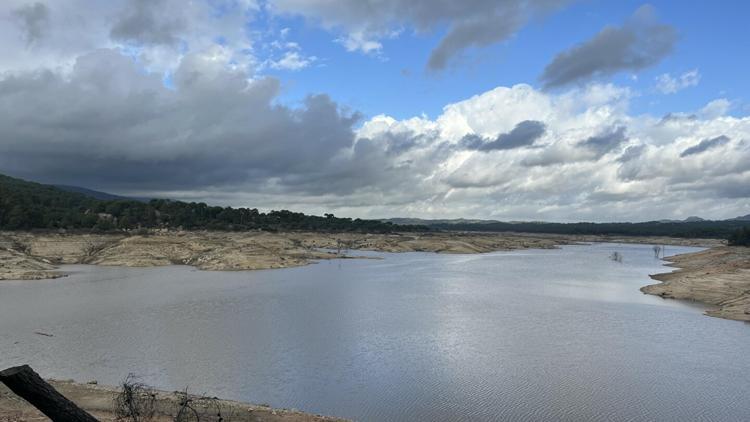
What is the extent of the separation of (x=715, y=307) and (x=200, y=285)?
50.1 metres

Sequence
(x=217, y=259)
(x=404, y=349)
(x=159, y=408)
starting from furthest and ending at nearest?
(x=217, y=259)
(x=404, y=349)
(x=159, y=408)

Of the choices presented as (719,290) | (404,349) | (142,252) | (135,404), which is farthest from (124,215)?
(135,404)

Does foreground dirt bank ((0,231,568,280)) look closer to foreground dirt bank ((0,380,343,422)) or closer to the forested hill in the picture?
the forested hill

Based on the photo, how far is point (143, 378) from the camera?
70.9ft

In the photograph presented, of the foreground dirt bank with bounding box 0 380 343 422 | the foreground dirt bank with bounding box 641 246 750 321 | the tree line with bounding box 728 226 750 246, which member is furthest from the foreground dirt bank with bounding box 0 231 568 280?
the tree line with bounding box 728 226 750 246

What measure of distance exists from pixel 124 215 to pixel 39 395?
13572 centimetres

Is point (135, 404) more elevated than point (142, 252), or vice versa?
point (142, 252)

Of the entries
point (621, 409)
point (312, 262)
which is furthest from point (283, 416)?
point (312, 262)

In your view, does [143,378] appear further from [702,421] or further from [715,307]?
[715,307]

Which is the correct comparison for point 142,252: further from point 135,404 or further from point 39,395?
point 39,395

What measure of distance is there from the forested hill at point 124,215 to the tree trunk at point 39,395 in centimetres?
11331

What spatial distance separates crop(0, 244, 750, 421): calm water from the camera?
63.5 feet

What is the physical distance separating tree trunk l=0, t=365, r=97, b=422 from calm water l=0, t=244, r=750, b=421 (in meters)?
11.3

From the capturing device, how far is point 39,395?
7.66m
